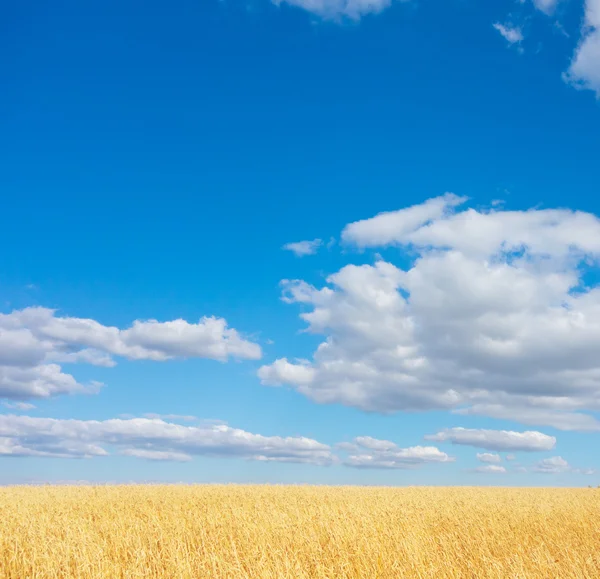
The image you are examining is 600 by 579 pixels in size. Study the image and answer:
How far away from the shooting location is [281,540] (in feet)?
57.3

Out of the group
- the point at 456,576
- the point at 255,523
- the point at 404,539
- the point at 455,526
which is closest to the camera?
the point at 456,576

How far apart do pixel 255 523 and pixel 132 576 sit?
5906mm

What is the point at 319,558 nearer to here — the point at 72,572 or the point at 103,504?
the point at 72,572

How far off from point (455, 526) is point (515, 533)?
2309 millimetres

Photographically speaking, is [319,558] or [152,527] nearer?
[319,558]

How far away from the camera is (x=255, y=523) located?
63.6 feet

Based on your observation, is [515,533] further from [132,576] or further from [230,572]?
[132,576]

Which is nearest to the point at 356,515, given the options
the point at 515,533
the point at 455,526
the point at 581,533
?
the point at 455,526

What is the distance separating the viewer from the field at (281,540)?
1462cm

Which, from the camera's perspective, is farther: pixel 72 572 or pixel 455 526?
pixel 455 526

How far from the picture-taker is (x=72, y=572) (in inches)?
562

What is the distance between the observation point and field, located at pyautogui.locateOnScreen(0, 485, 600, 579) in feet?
48.0

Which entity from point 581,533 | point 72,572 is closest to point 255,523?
point 72,572

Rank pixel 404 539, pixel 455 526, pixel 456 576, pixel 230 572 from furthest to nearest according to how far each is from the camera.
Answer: pixel 455 526, pixel 404 539, pixel 456 576, pixel 230 572
